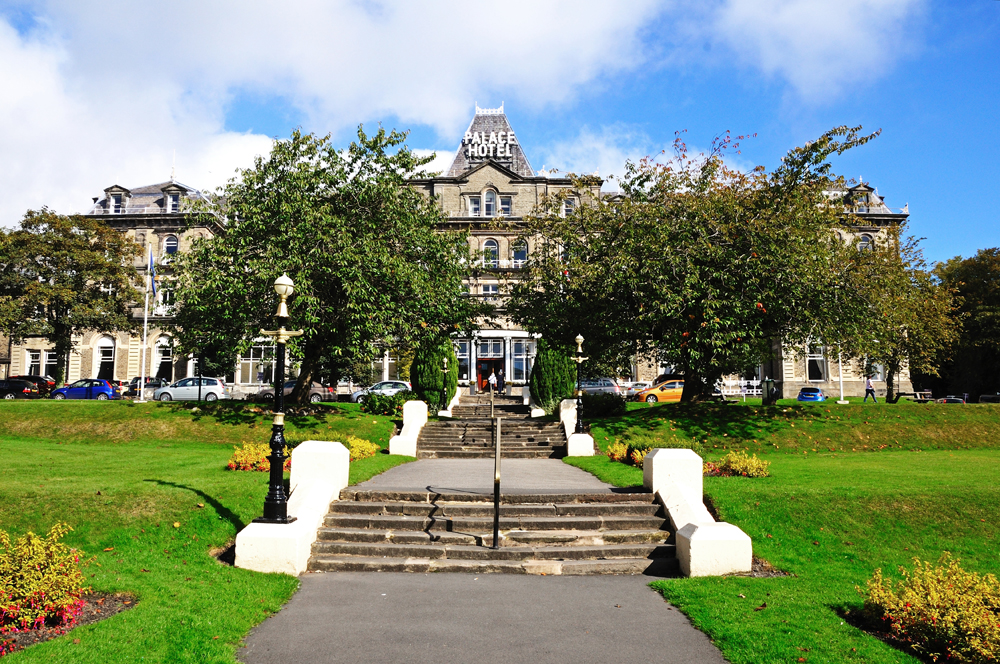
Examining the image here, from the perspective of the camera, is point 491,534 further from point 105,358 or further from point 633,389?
point 105,358

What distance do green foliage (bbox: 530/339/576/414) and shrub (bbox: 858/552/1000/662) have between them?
818 inches

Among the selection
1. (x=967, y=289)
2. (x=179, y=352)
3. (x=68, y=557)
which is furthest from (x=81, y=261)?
(x=967, y=289)

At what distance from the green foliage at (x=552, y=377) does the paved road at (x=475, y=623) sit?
62.1 ft

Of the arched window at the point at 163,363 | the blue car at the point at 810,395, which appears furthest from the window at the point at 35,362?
the blue car at the point at 810,395

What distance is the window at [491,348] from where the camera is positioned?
173ft

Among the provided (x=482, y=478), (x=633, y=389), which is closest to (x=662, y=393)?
(x=633, y=389)

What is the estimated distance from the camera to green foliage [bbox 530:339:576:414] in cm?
2816

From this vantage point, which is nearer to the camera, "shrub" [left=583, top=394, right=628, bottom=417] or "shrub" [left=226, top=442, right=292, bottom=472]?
"shrub" [left=226, top=442, right=292, bottom=472]

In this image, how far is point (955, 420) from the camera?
23.3m

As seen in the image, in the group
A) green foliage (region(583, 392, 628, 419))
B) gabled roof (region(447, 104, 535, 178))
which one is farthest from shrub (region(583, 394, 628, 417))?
gabled roof (region(447, 104, 535, 178))

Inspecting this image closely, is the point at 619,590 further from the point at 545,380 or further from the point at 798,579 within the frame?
the point at 545,380

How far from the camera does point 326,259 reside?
74.3ft

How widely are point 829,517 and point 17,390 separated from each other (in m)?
48.7

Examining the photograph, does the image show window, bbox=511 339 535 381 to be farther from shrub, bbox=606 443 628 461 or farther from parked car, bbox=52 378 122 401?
shrub, bbox=606 443 628 461
